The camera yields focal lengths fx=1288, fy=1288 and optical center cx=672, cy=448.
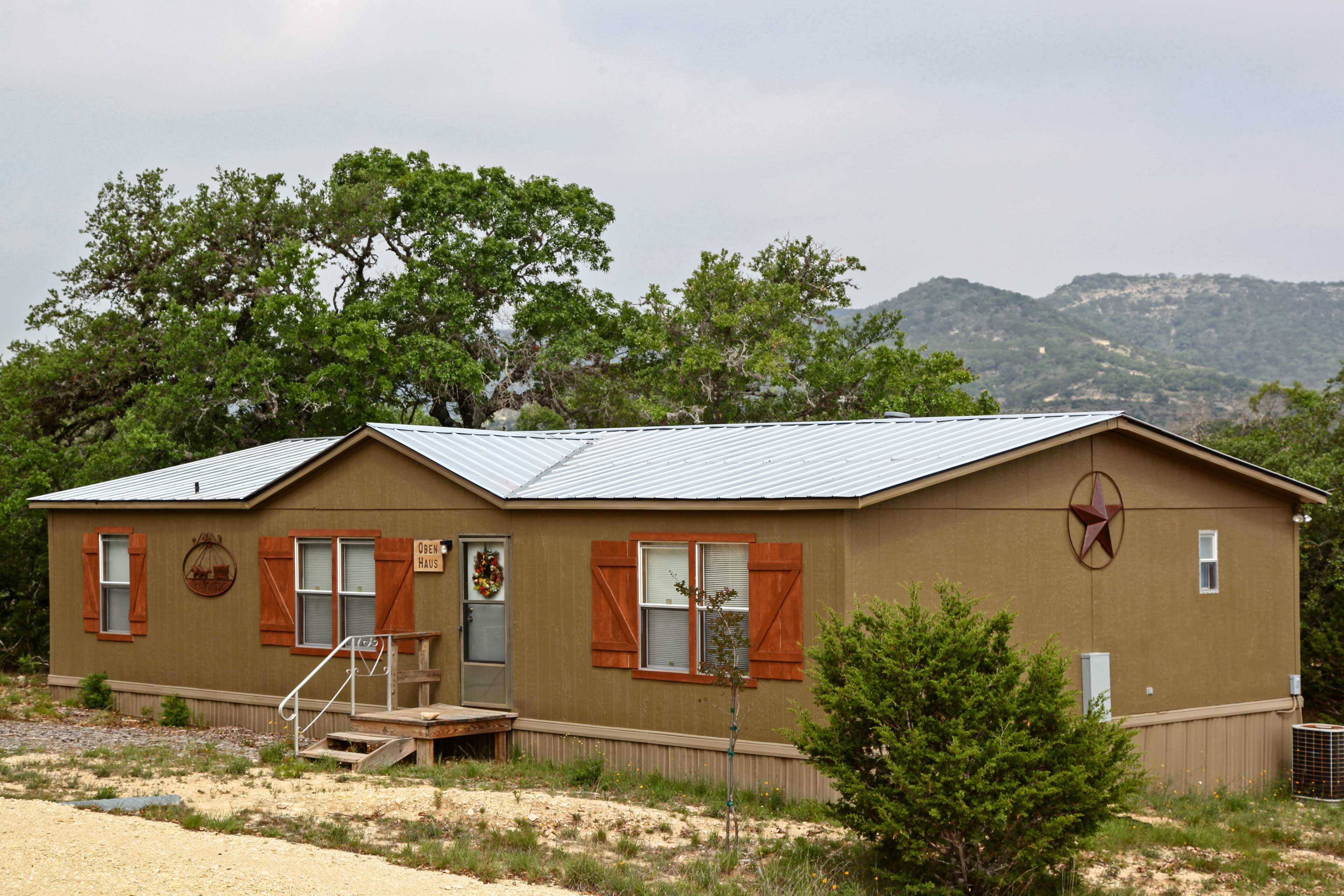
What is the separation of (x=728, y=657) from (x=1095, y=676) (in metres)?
4.84

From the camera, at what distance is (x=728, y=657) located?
10.4 meters

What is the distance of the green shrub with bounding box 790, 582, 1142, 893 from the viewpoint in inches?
334

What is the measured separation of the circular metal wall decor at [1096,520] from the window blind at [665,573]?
13.3 feet

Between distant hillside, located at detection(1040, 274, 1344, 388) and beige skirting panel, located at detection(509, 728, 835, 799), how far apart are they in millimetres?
109426

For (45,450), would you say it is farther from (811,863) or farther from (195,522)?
(811,863)

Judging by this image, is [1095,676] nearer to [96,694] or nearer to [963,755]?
[963,755]

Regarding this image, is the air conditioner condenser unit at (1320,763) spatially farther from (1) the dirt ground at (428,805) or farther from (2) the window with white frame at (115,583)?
(2) the window with white frame at (115,583)

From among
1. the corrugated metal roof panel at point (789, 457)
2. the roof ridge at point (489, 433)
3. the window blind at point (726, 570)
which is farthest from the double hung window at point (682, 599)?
the roof ridge at point (489, 433)

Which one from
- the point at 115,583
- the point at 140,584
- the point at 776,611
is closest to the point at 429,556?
the point at 776,611

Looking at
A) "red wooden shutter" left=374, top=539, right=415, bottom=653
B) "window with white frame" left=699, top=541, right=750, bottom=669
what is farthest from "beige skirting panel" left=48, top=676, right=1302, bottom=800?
"red wooden shutter" left=374, top=539, right=415, bottom=653

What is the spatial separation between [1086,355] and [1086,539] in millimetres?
90095

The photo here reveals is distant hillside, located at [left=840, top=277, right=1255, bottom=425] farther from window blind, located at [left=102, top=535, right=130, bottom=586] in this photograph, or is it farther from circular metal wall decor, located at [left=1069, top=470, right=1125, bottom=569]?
window blind, located at [left=102, top=535, right=130, bottom=586]

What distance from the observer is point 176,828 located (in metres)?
9.36

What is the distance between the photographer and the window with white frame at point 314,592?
15.5 meters
